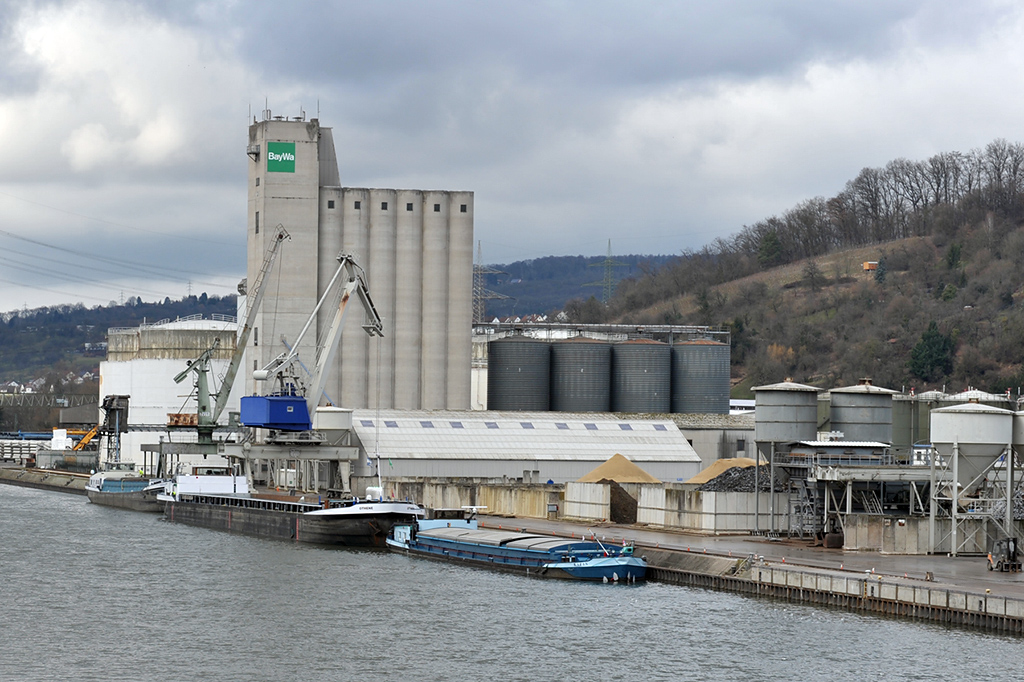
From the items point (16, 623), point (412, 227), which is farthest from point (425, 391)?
point (16, 623)

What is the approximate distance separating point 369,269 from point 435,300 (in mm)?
5789

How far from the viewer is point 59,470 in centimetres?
15438

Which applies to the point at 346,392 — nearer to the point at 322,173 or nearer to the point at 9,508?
the point at 322,173

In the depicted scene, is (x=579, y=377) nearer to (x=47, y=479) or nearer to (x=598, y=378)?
(x=598, y=378)

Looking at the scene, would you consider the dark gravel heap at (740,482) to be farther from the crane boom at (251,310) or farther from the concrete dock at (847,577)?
the crane boom at (251,310)

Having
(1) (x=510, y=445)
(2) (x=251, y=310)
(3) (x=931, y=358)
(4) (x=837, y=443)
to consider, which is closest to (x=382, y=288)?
(2) (x=251, y=310)

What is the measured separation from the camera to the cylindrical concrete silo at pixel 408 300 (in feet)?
367

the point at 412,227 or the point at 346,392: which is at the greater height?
the point at 412,227

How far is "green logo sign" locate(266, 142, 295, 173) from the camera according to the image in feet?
366

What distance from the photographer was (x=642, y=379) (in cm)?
11581

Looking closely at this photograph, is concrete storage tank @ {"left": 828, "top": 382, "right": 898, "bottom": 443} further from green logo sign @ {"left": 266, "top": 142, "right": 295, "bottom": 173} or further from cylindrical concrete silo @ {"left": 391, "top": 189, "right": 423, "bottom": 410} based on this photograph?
green logo sign @ {"left": 266, "top": 142, "right": 295, "bottom": 173}

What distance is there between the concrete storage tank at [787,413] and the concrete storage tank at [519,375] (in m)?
51.3

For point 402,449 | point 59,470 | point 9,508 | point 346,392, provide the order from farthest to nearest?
point 59,470 < point 346,392 < point 9,508 < point 402,449

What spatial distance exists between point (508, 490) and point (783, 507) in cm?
2018
